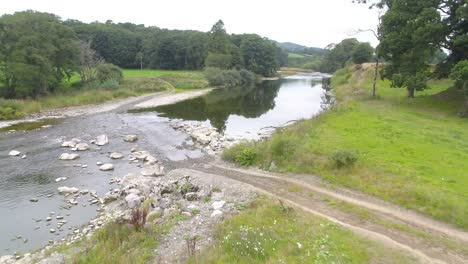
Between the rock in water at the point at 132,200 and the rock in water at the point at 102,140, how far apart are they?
13.5 m

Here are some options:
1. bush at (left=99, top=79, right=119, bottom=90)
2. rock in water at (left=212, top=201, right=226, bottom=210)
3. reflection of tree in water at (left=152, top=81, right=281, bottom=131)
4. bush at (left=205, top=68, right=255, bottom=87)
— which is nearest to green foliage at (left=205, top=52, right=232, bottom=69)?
bush at (left=205, top=68, right=255, bottom=87)

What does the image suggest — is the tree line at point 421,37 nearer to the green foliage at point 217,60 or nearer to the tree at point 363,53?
the tree at point 363,53

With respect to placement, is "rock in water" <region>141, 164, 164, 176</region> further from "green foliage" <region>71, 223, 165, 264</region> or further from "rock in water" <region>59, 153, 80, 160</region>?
"green foliage" <region>71, 223, 165, 264</region>

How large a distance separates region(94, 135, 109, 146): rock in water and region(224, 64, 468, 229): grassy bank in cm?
1250

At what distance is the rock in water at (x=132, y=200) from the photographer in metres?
17.0

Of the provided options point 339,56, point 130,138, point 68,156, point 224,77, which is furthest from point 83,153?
point 339,56

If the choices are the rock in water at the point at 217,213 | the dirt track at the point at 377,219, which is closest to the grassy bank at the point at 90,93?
the dirt track at the point at 377,219

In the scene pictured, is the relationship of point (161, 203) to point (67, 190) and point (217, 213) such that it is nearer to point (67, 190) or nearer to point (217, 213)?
point (217, 213)

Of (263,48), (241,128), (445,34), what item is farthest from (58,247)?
(263,48)

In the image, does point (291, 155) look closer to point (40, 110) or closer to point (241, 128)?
point (241, 128)

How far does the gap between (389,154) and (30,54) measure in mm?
45315

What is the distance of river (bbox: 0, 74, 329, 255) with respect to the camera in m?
16.1

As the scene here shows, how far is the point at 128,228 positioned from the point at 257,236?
199 inches

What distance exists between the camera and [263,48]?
388 feet
